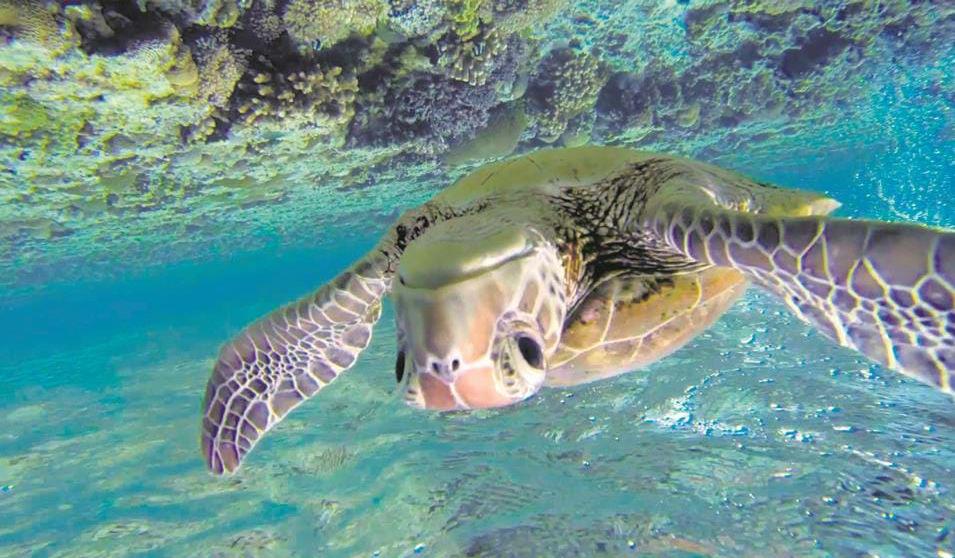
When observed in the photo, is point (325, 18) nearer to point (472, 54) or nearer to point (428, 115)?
point (472, 54)

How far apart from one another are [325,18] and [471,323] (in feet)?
16.3

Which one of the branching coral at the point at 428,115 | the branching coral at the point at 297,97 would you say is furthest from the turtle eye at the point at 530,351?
the branching coral at the point at 428,115

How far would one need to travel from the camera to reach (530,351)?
2143mm

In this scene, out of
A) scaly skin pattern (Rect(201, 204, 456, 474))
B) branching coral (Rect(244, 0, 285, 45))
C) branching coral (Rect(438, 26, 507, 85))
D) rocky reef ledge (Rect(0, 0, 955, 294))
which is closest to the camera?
scaly skin pattern (Rect(201, 204, 456, 474))

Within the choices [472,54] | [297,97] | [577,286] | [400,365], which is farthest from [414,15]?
[400,365]

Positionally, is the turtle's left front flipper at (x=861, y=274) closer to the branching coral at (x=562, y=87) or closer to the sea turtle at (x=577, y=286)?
the sea turtle at (x=577, y=286)

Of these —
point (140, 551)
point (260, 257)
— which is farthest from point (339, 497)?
point (260, 257)

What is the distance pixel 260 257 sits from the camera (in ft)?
86.4

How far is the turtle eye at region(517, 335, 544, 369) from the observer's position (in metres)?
2.13

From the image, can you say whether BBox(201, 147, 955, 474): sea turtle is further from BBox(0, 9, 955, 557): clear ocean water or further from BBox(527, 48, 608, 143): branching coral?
BBox(527, 48, 608, 143): branching coral

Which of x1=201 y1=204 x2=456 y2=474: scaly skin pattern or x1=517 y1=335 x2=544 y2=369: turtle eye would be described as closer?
x1=517 y1=335 x2=544 y2=369: turtle eye

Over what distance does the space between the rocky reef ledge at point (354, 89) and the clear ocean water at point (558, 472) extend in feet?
13.2

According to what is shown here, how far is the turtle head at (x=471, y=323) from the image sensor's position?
196cm

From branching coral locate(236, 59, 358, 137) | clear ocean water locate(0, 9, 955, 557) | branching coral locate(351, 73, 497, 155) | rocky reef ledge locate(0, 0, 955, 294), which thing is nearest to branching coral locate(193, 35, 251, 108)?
rocky reef ledge locate(0, 0, 955, 294)
